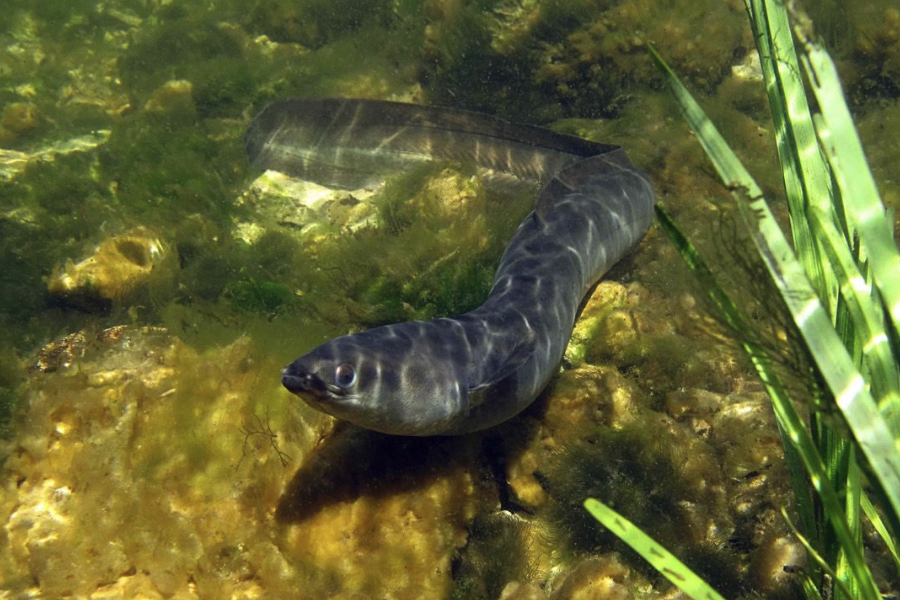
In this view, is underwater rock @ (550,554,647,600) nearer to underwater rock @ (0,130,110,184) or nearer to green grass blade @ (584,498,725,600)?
green grass blade @ (584,498,725,600)

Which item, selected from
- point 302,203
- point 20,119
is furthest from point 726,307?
point 20,119

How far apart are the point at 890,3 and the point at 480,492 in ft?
31.4

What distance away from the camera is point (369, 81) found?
973cm

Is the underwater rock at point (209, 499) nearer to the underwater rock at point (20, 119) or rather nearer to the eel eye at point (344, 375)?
the eel eye at point (344, 375)

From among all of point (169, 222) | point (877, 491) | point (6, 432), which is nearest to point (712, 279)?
point (877, 491)

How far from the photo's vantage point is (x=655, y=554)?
5.59 feet

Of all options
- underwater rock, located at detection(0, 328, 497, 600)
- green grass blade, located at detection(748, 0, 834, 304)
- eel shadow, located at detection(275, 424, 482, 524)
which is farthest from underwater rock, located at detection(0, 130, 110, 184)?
green grass blade, located at detection(748, 0, 834, 304)

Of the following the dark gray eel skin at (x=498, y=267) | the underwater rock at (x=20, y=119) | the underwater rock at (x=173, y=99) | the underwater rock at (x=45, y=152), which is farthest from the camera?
the underwater rock at (x=20, y=119)

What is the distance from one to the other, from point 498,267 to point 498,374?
155 centimetres

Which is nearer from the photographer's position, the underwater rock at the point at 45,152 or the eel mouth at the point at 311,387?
the eel mouth at the point at 311,387

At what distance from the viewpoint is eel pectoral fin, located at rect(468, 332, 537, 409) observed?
3.45 m

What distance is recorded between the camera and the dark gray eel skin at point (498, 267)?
325 cm

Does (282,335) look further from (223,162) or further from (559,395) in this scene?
(223,162)

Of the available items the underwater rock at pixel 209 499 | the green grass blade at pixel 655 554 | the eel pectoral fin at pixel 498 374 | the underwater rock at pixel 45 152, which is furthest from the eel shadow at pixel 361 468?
the underwater rock at pixel 45 152
